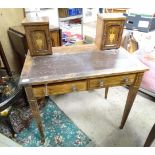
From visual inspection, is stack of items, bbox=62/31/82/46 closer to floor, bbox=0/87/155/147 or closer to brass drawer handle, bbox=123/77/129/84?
floor, bbox=0/87/155/147

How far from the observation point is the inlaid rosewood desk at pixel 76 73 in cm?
103

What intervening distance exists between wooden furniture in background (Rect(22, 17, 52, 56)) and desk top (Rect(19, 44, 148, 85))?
5cm

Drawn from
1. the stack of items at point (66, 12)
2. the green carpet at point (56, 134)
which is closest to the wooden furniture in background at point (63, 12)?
the stack of items at point (66, 12)

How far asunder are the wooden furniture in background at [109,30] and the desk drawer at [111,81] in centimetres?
32

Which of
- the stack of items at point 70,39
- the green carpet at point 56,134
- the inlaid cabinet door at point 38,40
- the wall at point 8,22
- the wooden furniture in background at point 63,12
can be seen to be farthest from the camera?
the wooden furniture in background at point 63,12

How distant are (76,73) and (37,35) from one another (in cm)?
41

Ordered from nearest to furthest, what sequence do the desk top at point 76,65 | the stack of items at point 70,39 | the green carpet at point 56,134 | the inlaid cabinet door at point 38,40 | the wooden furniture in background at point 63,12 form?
1. the desk top at point 76,65
2. the inlaid cabinet door at point 38,40
3. the green carpet at point 56,134
4. the stack of items at point 70,39
5. the wooden furniture in background at point 63,12

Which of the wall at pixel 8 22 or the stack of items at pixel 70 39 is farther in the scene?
the stack of items at pixel 70 39

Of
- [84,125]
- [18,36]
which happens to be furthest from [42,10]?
[84,125]

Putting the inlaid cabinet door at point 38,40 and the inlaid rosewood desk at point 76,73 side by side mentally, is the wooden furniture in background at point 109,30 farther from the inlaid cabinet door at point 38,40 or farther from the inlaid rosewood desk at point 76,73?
the inlaid cabinet door at point 38,40

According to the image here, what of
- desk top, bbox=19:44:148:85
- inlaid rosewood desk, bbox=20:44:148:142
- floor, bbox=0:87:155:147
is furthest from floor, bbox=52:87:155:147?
desk top, bbox=19:44:148:85

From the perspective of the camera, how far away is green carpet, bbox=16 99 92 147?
143cm

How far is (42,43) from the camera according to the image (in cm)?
119

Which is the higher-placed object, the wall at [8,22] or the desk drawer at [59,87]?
the wall at [8,22]
